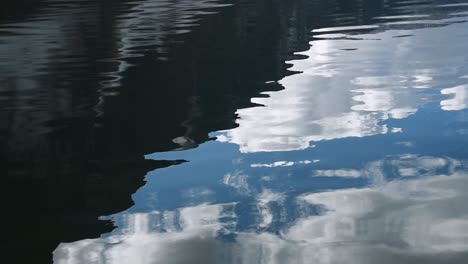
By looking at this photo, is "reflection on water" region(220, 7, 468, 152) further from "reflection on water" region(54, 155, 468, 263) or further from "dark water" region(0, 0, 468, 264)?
"reflection on water" region(54, 155, 468, 263)

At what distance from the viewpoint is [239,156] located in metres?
11.7

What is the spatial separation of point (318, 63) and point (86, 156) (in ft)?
37.6

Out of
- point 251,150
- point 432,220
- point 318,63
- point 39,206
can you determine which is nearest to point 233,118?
point 251,150

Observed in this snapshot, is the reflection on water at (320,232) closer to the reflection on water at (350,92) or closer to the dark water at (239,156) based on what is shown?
the dark water at (239,156)

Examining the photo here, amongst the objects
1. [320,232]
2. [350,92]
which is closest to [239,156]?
[320,232]

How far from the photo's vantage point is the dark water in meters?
7.95

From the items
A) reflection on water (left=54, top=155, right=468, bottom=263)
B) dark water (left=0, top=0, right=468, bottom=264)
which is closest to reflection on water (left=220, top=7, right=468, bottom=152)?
dark water (left=0, top=0, right=468, bottom=264)

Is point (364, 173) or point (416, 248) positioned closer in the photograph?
point (416, 248)

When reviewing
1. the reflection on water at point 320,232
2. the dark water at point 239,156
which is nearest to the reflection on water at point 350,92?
the dark water at point 239,156

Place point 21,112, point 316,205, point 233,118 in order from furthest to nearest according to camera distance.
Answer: point 21,112 → point 233,118 → point 316,205

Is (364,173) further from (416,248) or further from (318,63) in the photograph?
(318,63)

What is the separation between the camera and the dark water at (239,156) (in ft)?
26.1

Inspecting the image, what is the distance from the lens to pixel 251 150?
1201 centimetres

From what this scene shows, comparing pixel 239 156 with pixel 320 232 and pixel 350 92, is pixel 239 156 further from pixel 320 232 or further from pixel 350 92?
A: pixel 350 92
